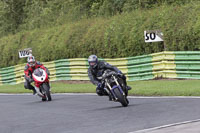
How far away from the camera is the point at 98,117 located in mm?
11453

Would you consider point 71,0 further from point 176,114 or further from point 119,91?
point 176,114

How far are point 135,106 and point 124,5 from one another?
21.3 m

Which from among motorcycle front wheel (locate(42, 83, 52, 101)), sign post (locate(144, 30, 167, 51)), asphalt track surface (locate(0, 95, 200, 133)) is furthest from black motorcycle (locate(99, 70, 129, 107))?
sign post (locate(144, 30, 167, 51))

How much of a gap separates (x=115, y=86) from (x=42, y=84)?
5.28 metres


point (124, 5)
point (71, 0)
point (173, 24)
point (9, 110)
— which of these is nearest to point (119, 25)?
point (173, 24)

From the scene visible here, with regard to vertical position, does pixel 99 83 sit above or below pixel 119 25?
below

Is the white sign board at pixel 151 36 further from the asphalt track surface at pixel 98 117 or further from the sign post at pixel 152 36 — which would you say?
the asphalt track surface at pixel 98 117

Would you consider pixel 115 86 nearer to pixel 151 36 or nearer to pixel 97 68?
pixel 97 68

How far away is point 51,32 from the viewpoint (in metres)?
33.5

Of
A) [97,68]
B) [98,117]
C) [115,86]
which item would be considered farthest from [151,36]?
[98,117]

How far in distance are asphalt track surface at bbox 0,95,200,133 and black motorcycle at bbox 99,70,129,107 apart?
0.24 meters

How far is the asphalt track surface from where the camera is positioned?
9703mm

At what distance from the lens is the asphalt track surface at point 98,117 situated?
31.8 feet

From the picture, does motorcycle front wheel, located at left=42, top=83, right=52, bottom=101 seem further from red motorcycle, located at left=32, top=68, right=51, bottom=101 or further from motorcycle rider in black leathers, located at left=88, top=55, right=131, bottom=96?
motorcycle rider in black leathers, located at left=88, top=55, right=131, bottom=96
